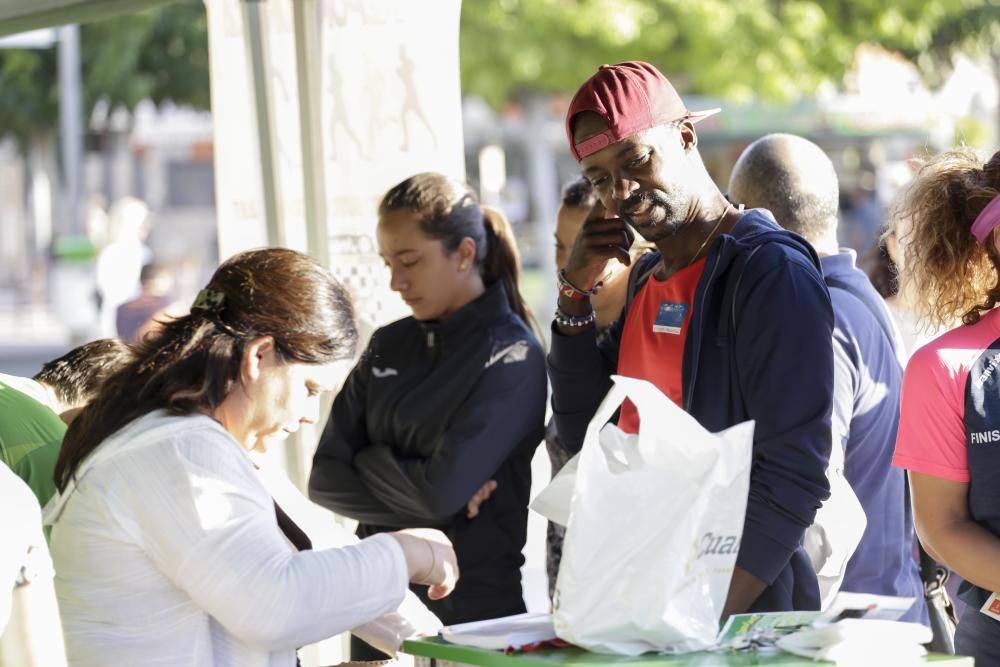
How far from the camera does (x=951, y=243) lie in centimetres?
261

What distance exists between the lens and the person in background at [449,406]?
324 centimetres

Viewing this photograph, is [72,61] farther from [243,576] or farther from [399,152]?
[243,576]

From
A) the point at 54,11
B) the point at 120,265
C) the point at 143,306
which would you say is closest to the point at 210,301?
the point at 54,11

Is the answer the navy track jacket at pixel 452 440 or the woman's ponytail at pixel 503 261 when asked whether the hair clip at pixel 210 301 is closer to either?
the navy track jacket at pixel 452 440

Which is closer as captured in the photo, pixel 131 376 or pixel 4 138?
pixel 131 376

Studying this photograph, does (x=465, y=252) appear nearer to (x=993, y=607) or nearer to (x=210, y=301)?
(x=210, y=301)

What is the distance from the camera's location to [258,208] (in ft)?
15.3

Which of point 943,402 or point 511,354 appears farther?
point 511,354

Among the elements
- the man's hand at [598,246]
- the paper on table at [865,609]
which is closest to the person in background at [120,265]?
the man's hand at [598,246]

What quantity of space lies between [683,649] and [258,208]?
300 centimetres

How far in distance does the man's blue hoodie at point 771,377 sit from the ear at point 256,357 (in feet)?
2.34

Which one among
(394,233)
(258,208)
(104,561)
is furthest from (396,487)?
(258,208)

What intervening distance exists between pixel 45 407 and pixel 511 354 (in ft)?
3.71

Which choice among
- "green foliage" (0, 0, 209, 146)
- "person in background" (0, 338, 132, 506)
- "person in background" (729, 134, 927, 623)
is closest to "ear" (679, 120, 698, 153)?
"person in background" (729, 134, 927, 623)
